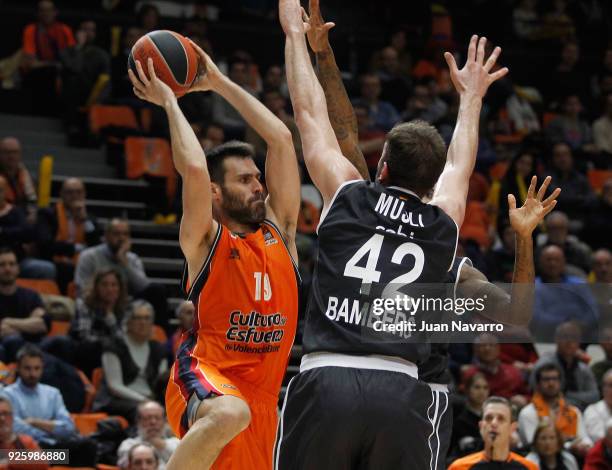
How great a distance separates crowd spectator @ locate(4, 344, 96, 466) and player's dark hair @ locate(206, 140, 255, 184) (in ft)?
13.2

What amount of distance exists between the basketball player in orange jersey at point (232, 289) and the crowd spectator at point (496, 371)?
5572mm

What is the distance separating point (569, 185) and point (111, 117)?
5.94m

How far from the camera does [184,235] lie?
607 cm

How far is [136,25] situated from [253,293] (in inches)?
411

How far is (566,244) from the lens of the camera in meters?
14.4

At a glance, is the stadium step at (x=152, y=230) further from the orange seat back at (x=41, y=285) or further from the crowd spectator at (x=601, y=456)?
the crowd spectator at (x=601, y=456)

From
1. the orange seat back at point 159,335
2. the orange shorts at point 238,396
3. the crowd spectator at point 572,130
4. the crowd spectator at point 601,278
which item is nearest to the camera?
the orange shorts at point 238,396

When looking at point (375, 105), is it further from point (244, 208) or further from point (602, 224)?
point (244, 208)

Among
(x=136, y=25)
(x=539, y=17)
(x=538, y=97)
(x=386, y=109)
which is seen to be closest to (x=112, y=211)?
(x=136, y=25)

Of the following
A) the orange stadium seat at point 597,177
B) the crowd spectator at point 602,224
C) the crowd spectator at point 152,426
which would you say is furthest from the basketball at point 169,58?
the orange stadium seat at point 597,177

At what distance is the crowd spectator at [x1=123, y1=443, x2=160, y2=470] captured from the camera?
944 cm

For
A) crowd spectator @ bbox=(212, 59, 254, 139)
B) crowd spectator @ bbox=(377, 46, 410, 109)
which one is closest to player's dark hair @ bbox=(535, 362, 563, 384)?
crowd spectator @ bbox=(212, 59, 254, 139)

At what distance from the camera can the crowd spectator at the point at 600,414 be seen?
1115 cm

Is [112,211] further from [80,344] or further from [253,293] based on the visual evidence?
[253,293]
